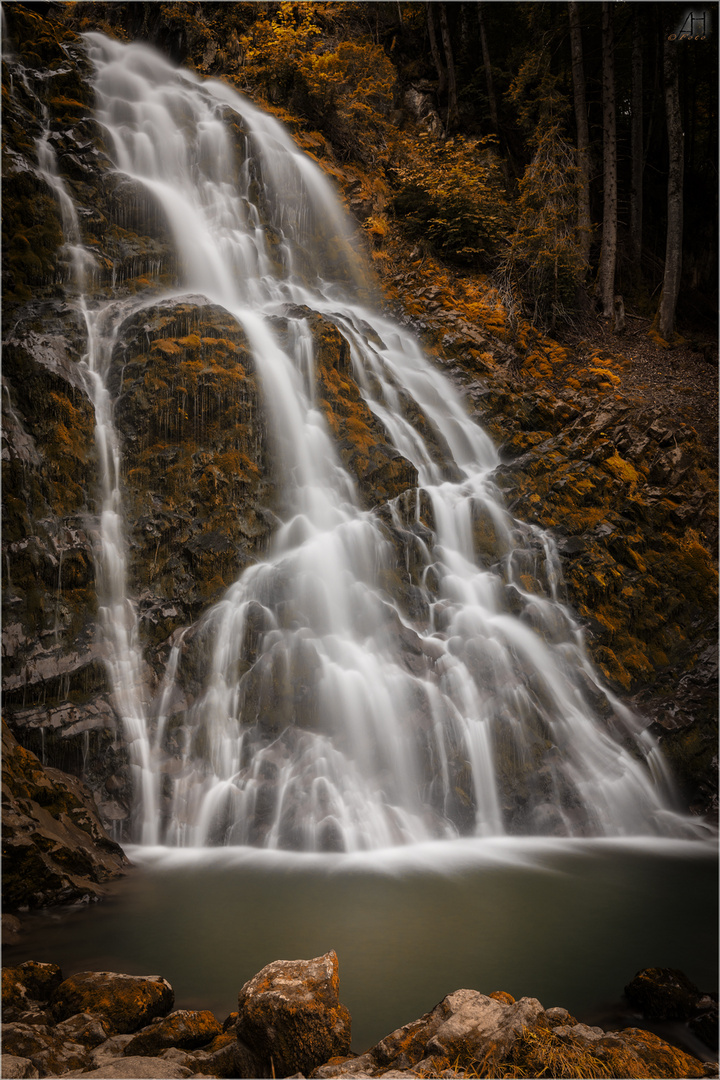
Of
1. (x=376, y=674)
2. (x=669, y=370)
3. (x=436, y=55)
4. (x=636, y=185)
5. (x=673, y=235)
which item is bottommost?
(x=376, y=674)

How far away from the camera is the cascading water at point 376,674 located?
697 cm

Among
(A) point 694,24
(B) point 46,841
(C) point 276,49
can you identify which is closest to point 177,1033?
(B) point 46,841

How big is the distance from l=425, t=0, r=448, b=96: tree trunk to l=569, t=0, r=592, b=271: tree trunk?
16.0 feet

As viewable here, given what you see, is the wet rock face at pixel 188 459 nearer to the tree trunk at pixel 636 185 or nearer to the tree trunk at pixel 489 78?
the tree trunk at pixel 636 185

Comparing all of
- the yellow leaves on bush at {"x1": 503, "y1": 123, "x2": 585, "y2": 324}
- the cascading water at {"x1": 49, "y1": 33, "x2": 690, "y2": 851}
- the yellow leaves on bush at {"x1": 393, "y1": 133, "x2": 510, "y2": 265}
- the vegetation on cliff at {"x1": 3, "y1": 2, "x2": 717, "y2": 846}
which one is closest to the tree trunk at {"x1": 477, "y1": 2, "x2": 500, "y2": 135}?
the vegetation on cliff at {"x1": 3, "y1": 2, "x2": 717, "y2": 846}

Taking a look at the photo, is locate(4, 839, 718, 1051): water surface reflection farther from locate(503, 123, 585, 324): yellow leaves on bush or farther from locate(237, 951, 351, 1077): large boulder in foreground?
locate(503, 123, 585, 324): yellow leaves on bush

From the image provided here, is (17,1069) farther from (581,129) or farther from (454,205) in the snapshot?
(581,129)

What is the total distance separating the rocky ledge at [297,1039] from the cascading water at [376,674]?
110 inches

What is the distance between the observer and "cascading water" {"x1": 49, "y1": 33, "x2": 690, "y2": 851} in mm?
6969

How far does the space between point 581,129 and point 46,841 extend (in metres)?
18.8

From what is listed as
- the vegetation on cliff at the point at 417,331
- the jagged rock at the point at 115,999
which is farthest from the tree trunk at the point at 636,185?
the jagged rock at the point at 115,999

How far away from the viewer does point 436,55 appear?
20.3 meters

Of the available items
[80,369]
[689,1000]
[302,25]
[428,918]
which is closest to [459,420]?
[80,369]

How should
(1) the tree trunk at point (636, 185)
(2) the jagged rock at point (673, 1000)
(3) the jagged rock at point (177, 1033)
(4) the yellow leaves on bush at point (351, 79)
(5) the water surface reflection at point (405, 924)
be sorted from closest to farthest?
(3) the jagged rock at point (177, 1033) < (2) the jagged rock at point (673, 1000) < (5) the water surface reflection at point (405, 924) < (4) the yellow leaves on bush at point (351, 79) < (1) the tree trunk at point (636, 185)
